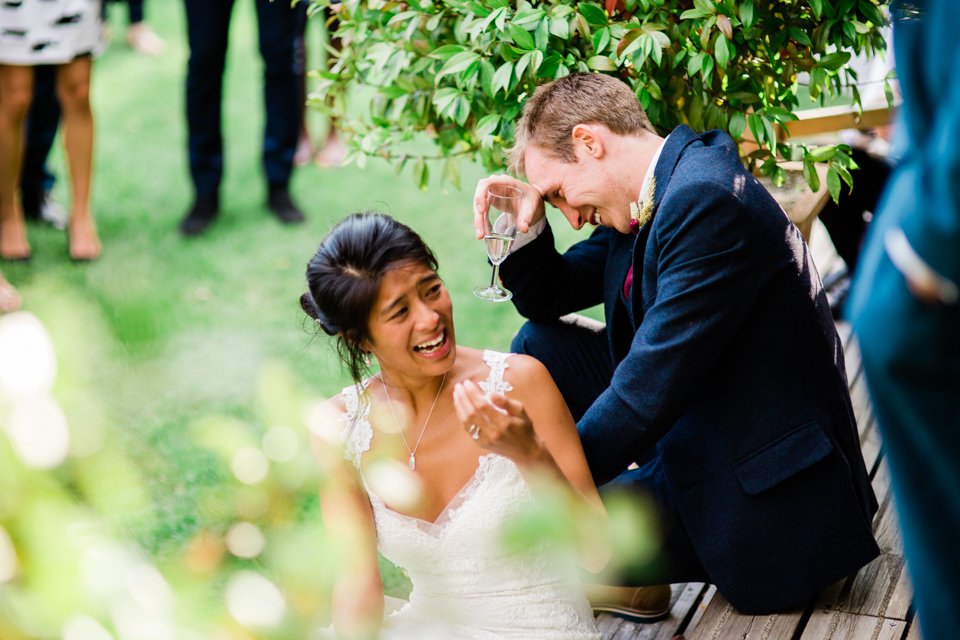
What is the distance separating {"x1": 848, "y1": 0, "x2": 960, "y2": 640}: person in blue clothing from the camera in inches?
35.8

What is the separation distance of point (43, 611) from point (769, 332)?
6.17 feet

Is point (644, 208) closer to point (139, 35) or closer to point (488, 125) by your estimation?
point (488, 125)

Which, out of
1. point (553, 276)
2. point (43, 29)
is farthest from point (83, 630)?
point (43, 29)

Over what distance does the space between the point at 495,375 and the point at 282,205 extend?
3.80m

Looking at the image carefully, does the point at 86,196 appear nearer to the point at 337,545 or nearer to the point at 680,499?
the point at 680,499

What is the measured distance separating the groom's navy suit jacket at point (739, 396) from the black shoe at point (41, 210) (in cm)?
426

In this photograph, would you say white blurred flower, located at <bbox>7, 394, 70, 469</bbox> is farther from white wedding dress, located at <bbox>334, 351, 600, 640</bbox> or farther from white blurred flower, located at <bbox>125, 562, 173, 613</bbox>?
white wedding dress, located at <bbox>334, 351, 600, 640</bbox>

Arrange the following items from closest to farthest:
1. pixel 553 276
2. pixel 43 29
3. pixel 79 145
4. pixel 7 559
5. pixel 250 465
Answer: pixel 7 559 → pixel 250 465 → pixel 553 276 → pixel 43 29 → pixel 79 145

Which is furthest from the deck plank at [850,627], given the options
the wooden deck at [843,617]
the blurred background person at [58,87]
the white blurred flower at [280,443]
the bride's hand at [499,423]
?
the blurred background person at [58,87]

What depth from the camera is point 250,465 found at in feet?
3.71

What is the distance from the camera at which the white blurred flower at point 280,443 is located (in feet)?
3.68

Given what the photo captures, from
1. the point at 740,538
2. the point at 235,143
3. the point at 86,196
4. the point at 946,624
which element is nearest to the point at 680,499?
the point at 740,538

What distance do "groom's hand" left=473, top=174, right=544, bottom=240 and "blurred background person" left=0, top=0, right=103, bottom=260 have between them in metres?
3.15

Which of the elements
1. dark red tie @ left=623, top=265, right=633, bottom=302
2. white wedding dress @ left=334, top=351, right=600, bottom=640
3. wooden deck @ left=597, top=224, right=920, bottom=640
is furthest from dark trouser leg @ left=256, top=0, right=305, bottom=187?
wooden deck @ left=597, top=224, right=920, bottom=640
